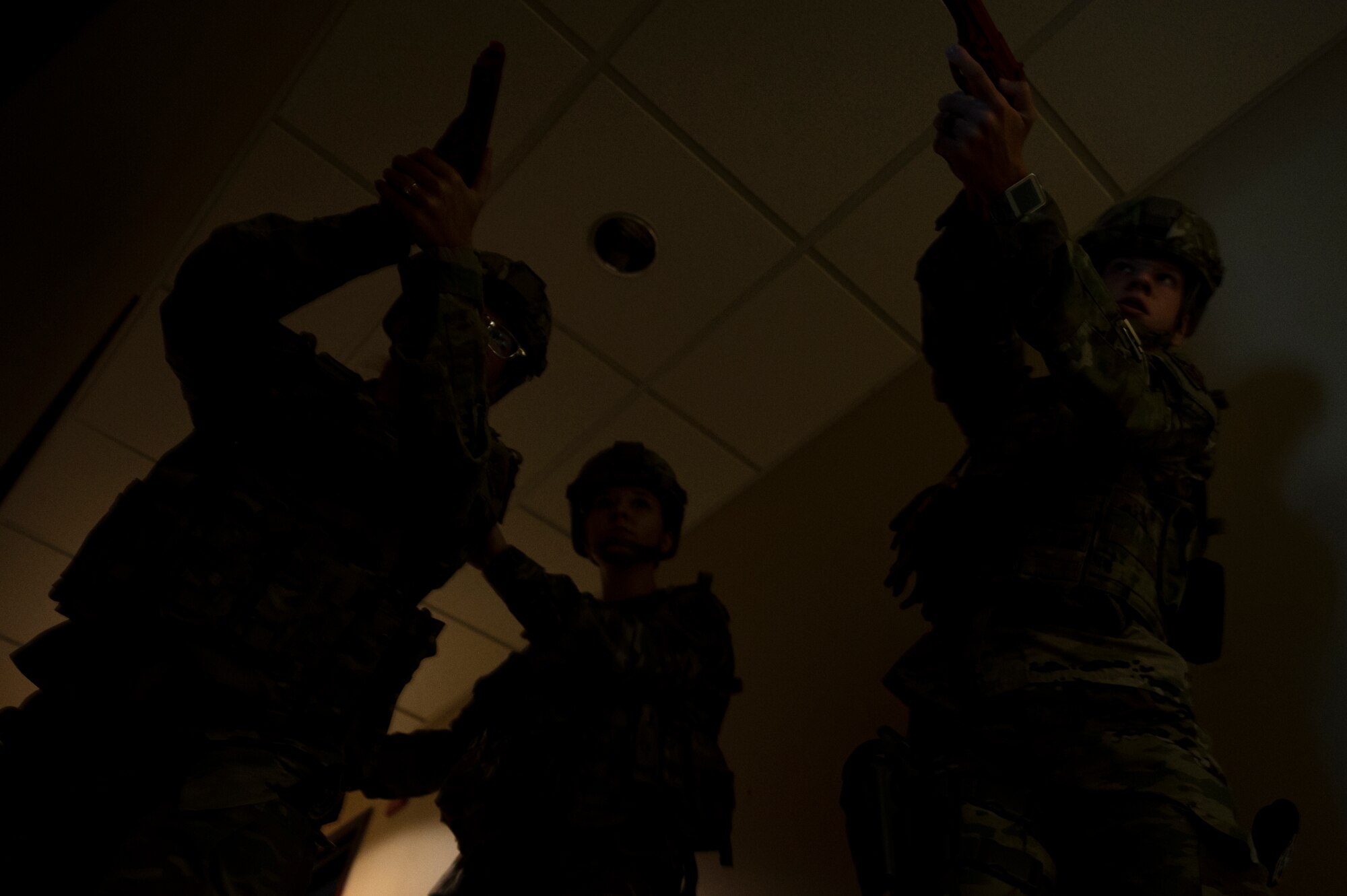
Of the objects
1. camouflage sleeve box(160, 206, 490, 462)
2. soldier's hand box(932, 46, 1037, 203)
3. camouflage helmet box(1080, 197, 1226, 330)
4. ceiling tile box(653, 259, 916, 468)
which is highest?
ceiling tile box(653, 259, 916, 468)

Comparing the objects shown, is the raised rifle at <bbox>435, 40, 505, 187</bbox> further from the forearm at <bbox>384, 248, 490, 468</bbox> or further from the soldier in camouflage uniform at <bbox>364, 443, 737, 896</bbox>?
the soldier in camouflage uniform at <bbox>364, 443, 737, 896</bbox>

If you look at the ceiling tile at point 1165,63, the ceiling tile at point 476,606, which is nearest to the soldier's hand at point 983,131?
the ceiling tile at point 1165,63

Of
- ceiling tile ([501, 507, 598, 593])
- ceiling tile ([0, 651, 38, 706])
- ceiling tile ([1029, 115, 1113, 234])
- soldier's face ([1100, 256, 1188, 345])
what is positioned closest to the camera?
soldier's face ([1100, 256, 1188, 345])

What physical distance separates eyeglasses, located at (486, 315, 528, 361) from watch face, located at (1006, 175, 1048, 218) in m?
0.70

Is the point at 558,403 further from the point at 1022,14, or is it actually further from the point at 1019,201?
the point at 1019,201

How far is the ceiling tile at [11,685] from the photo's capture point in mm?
3326

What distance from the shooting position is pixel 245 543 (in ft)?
3.73

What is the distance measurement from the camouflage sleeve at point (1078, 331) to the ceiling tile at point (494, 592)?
1822 millimetres

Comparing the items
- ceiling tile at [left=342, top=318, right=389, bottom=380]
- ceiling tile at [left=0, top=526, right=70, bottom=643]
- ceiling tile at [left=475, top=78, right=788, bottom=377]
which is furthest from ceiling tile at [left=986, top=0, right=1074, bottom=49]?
ceiling tile at [left=0, top=526, right=70, bottom=643]

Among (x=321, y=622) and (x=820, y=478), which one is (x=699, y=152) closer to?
(x=820, y=478)

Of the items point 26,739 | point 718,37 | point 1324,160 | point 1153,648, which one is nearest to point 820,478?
point 718,37

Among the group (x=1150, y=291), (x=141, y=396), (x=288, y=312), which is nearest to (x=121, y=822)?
(x=288, y=312)

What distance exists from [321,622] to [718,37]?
1366 millimetres

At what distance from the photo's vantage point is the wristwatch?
3.82 ft
